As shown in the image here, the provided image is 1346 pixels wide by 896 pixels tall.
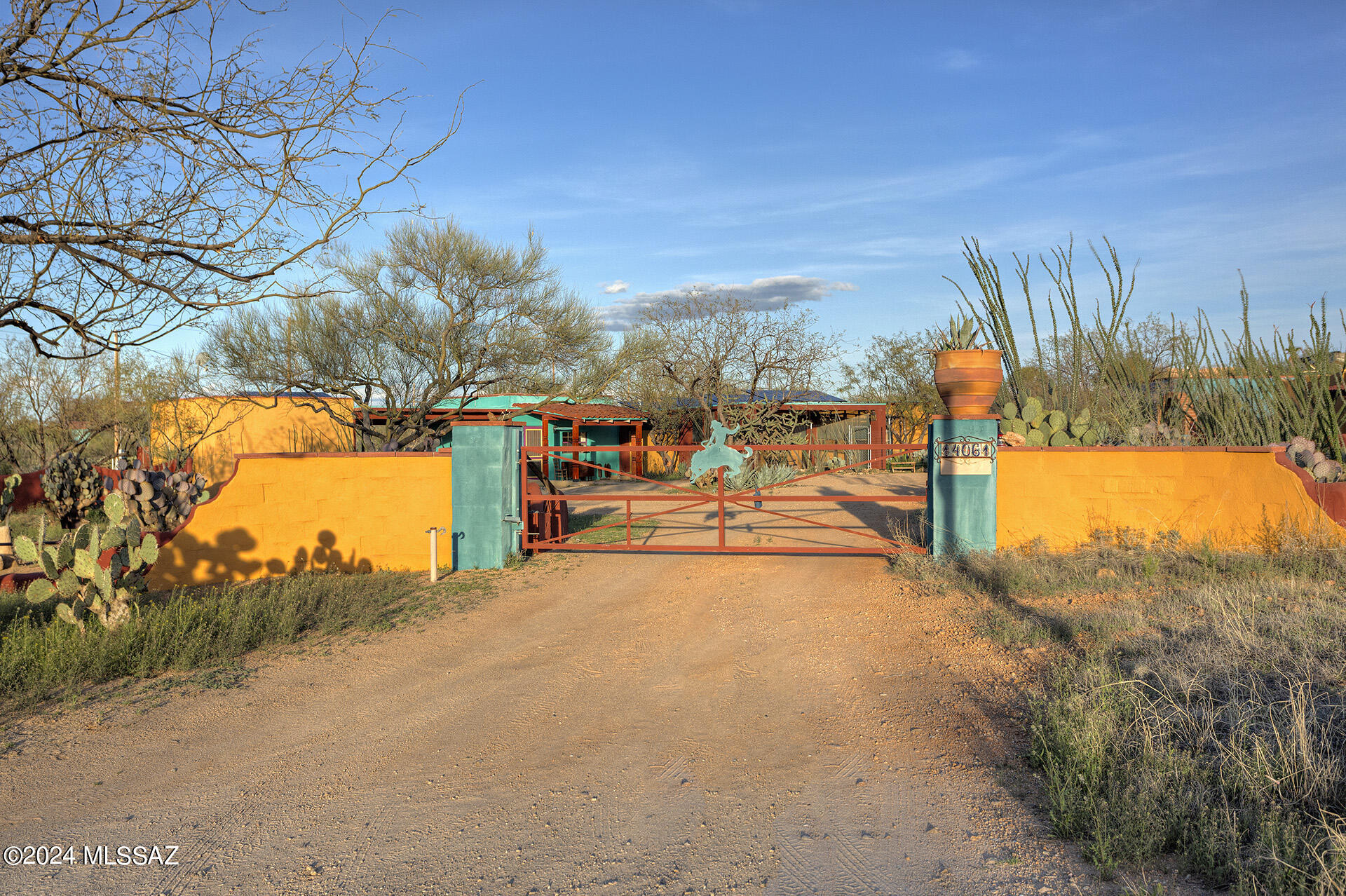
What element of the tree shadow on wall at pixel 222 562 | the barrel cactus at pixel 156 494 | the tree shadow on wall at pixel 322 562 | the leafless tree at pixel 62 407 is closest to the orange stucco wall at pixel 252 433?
the leafless tree at pixel 62 407

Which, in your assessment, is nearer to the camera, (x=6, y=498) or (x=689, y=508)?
(x=689, y=508)

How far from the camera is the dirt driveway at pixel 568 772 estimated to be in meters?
3.46

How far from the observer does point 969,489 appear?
31.8 ft

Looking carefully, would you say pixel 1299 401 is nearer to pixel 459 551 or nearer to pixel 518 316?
pixel 459 551

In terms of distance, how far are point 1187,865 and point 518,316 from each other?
20168 millimetres

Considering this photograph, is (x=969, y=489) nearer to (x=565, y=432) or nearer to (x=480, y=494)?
(x=480, y=494)

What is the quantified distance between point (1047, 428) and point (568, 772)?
30.9 ft

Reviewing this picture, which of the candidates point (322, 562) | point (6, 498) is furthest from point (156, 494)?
point (322, 562)

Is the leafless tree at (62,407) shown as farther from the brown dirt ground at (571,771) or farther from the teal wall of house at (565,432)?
the brown dirt ground at (571,771)

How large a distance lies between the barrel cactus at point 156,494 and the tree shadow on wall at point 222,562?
8.60 feet

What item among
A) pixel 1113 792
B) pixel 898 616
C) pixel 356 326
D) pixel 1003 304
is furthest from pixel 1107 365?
pixel 356 326

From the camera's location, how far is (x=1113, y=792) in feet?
12.4

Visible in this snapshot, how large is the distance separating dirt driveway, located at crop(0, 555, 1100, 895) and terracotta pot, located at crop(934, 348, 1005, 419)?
333 cm

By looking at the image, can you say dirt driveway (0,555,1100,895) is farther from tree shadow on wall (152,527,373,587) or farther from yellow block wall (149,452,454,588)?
tree shadow on wall (152,527,373,587)
